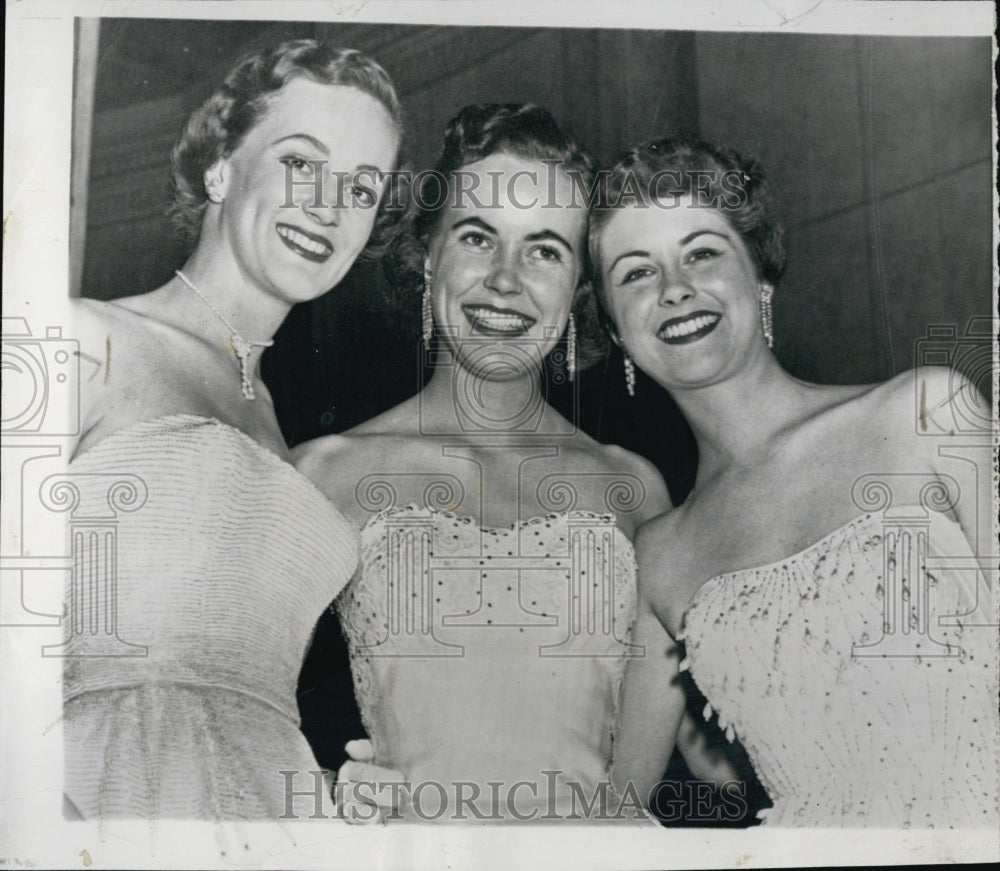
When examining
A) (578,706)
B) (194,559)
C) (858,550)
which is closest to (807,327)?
(858,550)

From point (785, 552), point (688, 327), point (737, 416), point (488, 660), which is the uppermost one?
point (688, 327)

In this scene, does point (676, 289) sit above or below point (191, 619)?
above

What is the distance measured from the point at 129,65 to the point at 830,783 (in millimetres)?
2103

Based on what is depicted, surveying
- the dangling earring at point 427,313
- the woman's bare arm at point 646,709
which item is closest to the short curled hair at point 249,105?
the dangling earring at point 427,313

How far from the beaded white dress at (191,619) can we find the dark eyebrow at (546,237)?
70 cm

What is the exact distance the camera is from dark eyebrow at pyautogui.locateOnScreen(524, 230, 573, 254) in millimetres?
2654

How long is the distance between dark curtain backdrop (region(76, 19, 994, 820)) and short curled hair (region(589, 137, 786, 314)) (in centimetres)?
4

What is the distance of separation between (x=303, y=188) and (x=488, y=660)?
1054 mm

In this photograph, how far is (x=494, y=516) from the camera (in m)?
2.63

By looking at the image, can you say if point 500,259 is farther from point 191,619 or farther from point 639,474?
point 191,619

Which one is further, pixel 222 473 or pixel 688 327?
pixel 688 327

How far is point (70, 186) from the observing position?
260 centimetres

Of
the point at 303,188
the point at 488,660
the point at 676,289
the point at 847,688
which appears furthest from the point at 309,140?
the point at 847,688

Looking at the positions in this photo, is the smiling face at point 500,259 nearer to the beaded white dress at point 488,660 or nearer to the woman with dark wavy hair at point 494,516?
the woman with dark wavy hair at point 494,516
